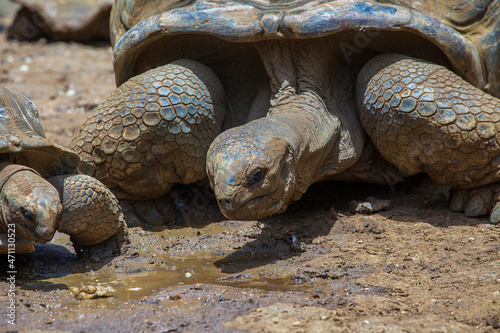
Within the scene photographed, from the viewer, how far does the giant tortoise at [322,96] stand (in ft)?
13.4

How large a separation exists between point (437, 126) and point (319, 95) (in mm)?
897

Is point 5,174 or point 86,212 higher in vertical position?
point 5,174

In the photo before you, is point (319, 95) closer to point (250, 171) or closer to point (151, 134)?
point (151, 134)

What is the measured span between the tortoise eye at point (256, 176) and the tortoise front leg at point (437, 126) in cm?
123

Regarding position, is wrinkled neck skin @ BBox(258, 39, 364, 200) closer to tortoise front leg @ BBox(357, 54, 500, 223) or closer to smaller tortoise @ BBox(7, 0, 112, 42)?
tortoise front leg @ BBox(357, 54, 500, 223)

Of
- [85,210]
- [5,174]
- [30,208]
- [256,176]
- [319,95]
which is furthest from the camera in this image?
[319,95]

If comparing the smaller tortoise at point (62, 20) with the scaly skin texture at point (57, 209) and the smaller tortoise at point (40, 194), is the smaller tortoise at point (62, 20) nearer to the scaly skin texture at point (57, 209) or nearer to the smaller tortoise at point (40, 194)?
the smaller tortoise at point (40, 194)

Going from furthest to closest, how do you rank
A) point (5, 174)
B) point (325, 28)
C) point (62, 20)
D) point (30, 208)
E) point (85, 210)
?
point (62, 20) < point (325, 28) < point (85, 210) < point (5, 174) < point (30, 208)

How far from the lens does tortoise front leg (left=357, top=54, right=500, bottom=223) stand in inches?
158

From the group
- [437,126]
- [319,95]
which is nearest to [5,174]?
[319,95]

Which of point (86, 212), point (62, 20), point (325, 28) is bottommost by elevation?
point (86, 212)

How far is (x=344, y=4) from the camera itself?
429cm

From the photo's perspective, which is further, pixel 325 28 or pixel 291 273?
pixel 325 28

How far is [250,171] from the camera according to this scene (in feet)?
10.9
